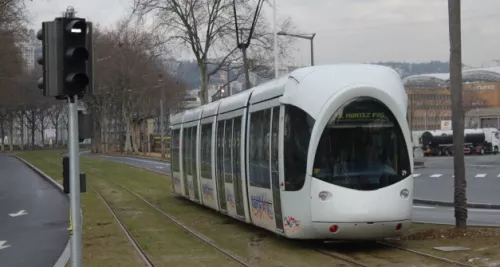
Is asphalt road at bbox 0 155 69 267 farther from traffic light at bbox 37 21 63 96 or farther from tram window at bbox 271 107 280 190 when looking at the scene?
traffic light at bbox 37 21 63 96

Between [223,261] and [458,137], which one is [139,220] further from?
[458,137]

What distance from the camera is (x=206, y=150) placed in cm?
1930

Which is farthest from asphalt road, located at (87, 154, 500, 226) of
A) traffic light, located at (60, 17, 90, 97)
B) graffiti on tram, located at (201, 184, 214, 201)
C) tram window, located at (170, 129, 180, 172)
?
traffic light, located at (60, 17, 90, 97)

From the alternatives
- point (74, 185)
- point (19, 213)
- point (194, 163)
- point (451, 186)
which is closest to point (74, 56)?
point (74, 185)

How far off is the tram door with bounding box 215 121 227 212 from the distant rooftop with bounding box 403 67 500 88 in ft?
411

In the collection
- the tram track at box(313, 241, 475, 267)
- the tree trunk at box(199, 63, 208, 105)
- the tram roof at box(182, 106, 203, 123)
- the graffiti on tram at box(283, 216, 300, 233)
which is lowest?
the tram track at box(313, 241, 475, 267)

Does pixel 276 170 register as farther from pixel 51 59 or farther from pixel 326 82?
pixel 51 59

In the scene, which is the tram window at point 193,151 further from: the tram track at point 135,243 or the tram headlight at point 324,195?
the tram headlight at point 324,195

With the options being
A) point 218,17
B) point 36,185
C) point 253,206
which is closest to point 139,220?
point 253,206

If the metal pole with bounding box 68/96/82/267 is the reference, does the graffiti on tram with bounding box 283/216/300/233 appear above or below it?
below

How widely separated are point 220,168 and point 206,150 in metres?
1.85

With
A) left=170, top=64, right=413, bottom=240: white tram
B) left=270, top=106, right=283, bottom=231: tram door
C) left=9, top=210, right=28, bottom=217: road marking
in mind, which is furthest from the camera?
left=9, top=210, right=28, bottom=217: road marking

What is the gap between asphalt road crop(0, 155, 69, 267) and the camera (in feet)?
45.1

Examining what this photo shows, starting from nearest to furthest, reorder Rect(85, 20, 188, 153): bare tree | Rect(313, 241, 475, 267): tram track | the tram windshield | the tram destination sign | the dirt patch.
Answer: Rect(313, 241, 475, 267): tram track
the tram windshield
the tram destination sign
the dirt patch
Rect(85, 20, 188, 153): bare tree
